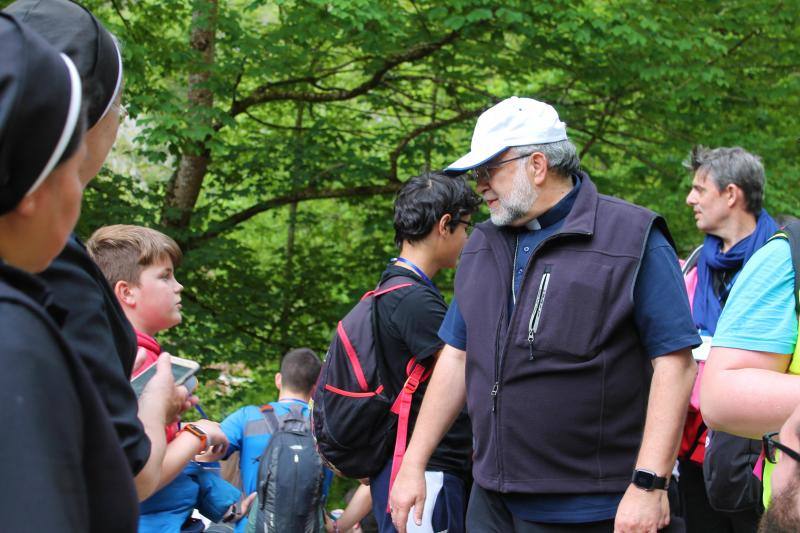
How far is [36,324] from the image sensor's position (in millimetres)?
1050

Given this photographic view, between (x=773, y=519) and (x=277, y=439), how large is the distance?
317 centimetres

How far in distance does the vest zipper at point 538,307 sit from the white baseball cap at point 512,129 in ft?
1.77

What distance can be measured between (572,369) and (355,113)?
815 centimetres

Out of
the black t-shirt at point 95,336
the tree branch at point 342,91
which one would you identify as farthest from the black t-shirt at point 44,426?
the tree branch at point 342,91

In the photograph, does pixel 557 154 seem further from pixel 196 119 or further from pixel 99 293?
pixel 196 119

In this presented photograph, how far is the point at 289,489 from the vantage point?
14.1ft

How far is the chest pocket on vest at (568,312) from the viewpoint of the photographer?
9.59 feet

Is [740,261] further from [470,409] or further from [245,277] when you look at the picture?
[245,277]

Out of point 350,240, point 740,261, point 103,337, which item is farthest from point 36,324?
point 350,240

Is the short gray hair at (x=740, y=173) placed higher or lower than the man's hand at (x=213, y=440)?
higher

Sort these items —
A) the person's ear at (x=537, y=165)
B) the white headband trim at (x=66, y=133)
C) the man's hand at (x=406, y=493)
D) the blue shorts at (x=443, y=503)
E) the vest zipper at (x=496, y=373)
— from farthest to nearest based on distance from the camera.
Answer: the blue shorts at (x=443, y=503) → the man's hand at (x=406, y=493) → the person's ear at (x=537, y=165) → the vest zipper at (x=496, y=373) → the white headband trim at (x=66, y=133)

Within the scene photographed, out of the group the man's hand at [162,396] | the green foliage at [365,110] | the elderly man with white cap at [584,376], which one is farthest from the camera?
the green foliage at [365,110]

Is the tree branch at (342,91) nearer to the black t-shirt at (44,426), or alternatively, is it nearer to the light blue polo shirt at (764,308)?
the light blue polo shirt at (764,308)

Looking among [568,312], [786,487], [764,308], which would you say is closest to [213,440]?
[568,312]
